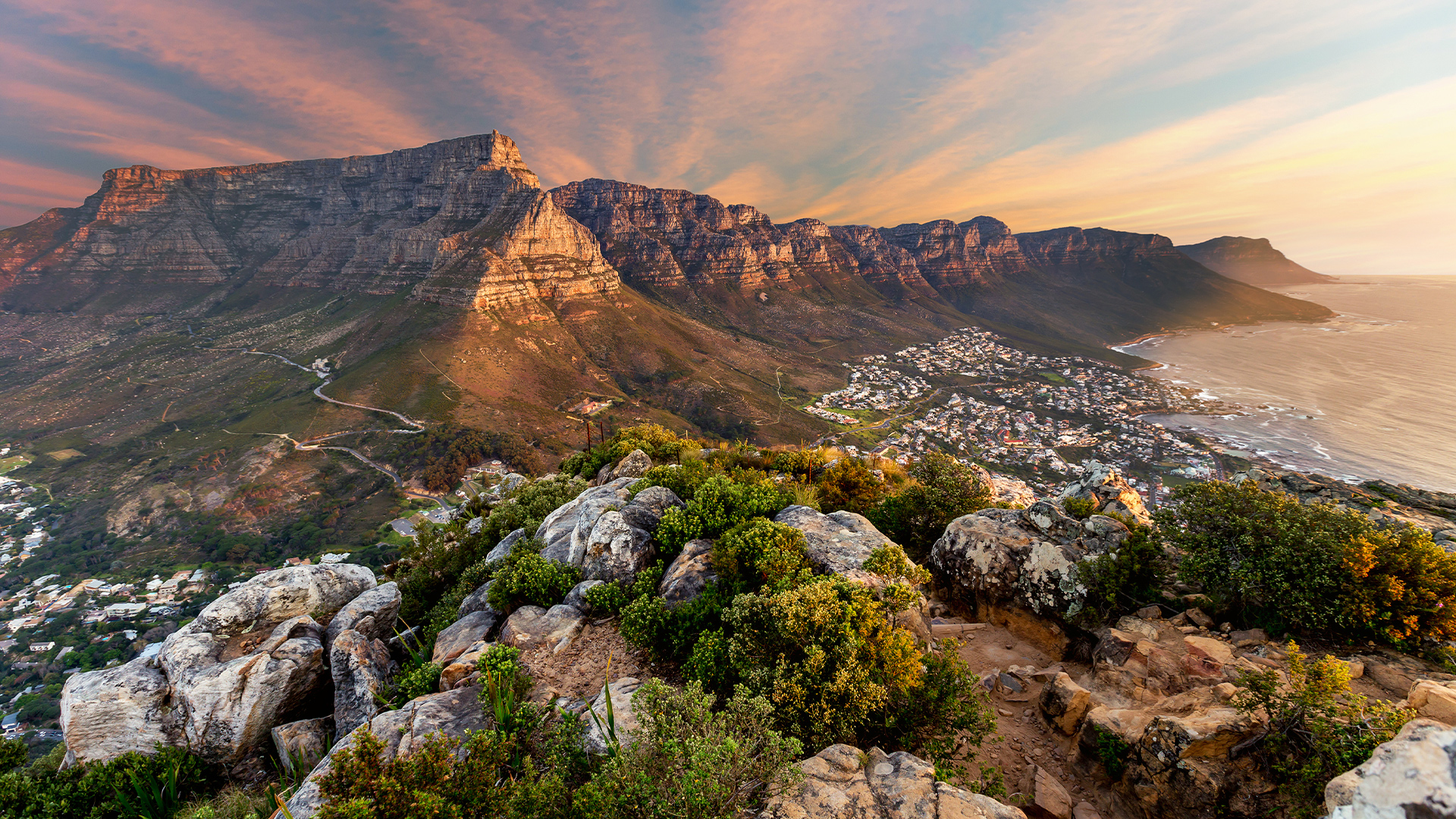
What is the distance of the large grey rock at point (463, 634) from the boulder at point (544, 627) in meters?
0.50

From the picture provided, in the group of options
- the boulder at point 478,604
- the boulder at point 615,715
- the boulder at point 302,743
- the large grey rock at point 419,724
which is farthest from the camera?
the boulder at point 478,604

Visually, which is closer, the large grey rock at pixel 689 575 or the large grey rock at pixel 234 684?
the large grey rock at pixel 234 684

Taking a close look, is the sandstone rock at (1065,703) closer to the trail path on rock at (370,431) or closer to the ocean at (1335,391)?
the ocean at (1335,391)

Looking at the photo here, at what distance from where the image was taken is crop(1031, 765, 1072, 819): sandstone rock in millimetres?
6520

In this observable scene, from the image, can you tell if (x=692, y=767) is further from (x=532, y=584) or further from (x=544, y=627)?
(x=532, y=584)

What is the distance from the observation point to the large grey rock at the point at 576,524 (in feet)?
43.8

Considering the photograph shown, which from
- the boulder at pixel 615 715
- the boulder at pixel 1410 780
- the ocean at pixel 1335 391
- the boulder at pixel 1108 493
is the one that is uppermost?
the boulder at pixel 1410 780

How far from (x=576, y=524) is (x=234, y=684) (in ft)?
26.1

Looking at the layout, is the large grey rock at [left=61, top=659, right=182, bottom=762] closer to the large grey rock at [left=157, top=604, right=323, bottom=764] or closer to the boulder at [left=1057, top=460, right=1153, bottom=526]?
the large grey rock at [left=157, top=604, right=323, bottom=764]

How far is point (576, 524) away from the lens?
13984 mm

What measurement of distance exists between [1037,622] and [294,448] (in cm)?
10136

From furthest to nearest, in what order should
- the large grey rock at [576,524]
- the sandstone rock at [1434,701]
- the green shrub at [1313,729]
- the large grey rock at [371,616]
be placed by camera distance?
the large grey rock at [576,524], the large grey rock at [371,616], the sandstone rock at [1434,701], the green shrub at [1313,729]

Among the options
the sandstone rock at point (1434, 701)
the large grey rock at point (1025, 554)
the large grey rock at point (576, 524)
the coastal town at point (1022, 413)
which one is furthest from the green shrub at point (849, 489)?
the coastal town at point (1022, 413)

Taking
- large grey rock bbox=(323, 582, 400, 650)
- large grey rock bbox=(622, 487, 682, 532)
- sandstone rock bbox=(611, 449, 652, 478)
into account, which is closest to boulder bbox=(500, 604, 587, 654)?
large grey rock bbox=(622, 487, 682, 532)
